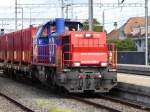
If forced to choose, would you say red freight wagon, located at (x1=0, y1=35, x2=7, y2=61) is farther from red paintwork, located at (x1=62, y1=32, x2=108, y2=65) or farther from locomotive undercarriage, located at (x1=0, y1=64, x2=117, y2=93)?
red paintwork, located at (x1=62, y1=32, x2=108, y2=65)

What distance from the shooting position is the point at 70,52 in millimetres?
19953

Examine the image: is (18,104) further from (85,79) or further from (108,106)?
(108,106)

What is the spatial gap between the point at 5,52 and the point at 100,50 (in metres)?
17.7

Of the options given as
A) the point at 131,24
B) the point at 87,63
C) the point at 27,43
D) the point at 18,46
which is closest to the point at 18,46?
the point at 18,46

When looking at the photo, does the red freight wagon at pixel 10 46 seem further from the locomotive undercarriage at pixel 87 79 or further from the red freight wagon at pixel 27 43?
the locomotive undercarriage at pixel 87 79

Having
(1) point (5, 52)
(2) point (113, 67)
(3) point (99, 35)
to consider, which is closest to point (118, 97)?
(2) point (113, 67)

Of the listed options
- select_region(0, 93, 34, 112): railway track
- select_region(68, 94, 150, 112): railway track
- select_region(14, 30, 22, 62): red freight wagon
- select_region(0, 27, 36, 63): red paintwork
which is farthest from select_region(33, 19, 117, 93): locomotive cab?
select_region(14, 30, 22, 62): red freight wagon

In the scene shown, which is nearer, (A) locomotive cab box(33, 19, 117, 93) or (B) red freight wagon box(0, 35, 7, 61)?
(A) locomotive cab box(33, 19, 117, 93)

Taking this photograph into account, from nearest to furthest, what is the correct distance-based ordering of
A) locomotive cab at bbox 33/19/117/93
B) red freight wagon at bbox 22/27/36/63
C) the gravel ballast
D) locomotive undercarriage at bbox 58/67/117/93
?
the gravel ballast
locomotive undercarriage at bbox 58/67/117/93
locomotive cab at bbox 33/19/117/93
red freight wagon at bbox 22/27/36/63

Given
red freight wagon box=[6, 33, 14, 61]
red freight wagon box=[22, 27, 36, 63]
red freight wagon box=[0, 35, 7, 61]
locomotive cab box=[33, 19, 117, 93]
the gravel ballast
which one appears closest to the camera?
the gravel ballast

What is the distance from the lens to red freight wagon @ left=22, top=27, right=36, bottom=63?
25931 millimetres

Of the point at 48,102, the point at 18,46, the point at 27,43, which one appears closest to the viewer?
the point at 48,102

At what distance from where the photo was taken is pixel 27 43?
89.2ft

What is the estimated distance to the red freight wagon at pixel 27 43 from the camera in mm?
25931
